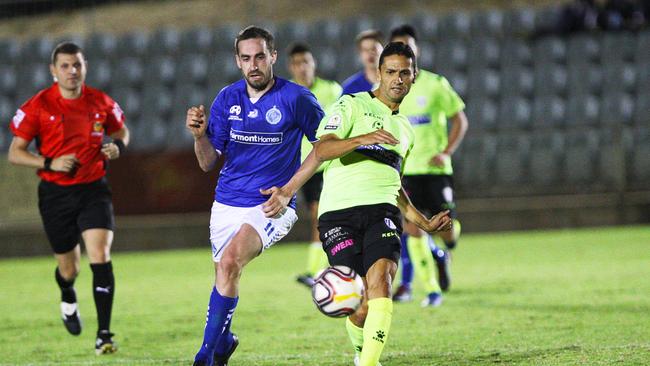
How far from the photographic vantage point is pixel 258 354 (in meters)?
7.11

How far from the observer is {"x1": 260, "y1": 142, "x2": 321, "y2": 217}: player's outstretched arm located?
18.9ft

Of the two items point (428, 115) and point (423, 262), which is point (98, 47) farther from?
point (423, 262)

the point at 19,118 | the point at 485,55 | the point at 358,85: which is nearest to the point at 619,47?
the point at 485,55

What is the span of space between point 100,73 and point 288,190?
14.5 metres

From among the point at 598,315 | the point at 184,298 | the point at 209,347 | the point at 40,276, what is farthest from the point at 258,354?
the point at 40,276

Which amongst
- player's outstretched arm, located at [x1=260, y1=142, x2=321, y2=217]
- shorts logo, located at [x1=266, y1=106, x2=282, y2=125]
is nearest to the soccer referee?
shorts logo, located at [x1=266, y1=106, x2=282, y2=125]

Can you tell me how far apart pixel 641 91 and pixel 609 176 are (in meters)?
1.83

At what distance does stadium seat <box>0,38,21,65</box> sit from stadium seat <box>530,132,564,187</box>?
9807 mm

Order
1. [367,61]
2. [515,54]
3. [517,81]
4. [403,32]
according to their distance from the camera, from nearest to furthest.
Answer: [403,32] → [367,61] → [517,81] → [515,54]

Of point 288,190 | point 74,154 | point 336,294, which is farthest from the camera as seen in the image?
point 74,154

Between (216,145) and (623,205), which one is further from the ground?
(216,145)

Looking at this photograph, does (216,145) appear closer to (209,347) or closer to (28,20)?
(209,347)

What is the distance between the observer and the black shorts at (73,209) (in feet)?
25.4

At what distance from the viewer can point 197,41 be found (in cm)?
1981
